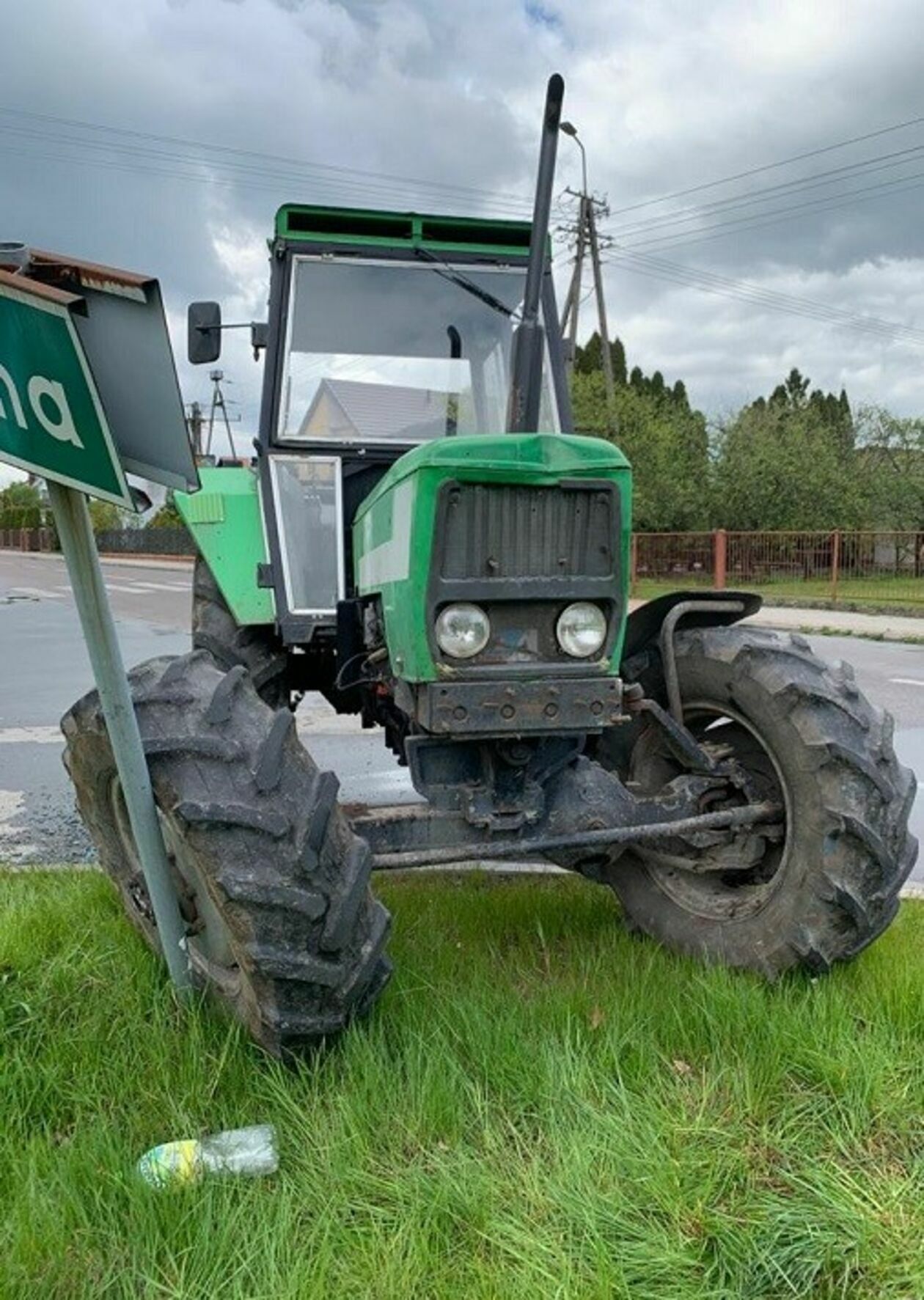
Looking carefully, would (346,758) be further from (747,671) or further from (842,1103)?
(842,1103)

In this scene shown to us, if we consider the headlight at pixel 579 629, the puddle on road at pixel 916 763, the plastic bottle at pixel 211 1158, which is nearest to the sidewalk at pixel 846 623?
the puddle on road at pixel 916 763

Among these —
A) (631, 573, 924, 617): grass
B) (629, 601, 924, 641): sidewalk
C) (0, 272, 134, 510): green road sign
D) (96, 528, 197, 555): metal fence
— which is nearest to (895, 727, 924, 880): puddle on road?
(0, 272, 134, 510): green road sign

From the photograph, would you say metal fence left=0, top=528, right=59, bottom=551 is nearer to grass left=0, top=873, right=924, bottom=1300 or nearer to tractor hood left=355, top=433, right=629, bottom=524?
grass left=0, top=873, right=924, bottom=1300

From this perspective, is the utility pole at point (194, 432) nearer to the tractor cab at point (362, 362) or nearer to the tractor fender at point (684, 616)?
the tractor cab at point (362, 362)

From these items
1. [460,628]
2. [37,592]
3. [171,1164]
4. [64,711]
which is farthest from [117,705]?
[37,592]

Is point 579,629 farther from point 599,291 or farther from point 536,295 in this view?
point 599,291

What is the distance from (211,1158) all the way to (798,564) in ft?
63.2

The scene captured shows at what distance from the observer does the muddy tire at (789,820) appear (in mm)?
2959

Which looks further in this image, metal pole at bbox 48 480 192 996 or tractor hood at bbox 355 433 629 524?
tractor hood at bbox 355 433 629 524

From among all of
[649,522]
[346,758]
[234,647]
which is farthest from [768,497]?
[234,647]

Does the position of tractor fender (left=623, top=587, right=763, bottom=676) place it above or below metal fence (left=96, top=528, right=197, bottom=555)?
above

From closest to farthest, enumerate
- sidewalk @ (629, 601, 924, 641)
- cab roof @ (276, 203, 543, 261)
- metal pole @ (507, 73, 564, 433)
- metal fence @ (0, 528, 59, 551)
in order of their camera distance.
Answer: metal pole @ (507, 73, 564, 433)
cab roof @ (276, 203, 543, 261)
sidewalk @ (629, 601, 924, 641)
metal fence @ (0, 528, 59, 551)

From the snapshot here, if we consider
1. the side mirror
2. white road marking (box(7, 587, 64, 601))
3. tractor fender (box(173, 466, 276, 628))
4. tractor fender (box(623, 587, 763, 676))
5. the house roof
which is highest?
the side mirror

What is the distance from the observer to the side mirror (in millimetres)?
4184
